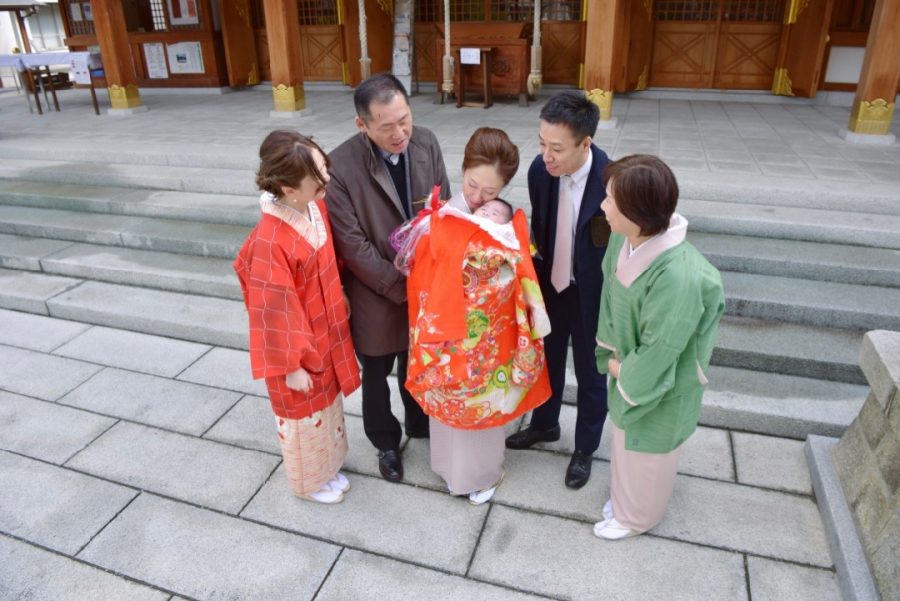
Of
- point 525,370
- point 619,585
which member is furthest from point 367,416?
point 619,585

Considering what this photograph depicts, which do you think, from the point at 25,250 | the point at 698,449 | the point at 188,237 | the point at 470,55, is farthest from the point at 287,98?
the point at 698,449

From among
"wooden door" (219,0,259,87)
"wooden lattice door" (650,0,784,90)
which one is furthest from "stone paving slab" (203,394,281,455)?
"wooden door" (219,0,259,87)

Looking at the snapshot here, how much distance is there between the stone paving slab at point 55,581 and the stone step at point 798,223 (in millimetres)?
4101

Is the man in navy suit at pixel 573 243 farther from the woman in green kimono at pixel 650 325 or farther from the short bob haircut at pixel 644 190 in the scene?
the short bob haircut at pixel 644 190

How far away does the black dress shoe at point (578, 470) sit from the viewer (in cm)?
282

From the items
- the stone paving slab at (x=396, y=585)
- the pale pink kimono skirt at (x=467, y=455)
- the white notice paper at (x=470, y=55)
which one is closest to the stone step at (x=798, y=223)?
the pale pink kimono skirt at (x=467, y=455)

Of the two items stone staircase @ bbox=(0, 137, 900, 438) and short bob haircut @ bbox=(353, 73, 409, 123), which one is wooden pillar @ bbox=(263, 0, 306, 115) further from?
short bob haircut @ bbox=(353, 73, 409, 123)

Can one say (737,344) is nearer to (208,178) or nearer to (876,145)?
Result: (876,145)

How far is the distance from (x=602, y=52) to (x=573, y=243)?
5.28 m

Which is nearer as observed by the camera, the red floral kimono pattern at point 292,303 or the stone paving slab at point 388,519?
the red floral kimono pattern at point 292,303

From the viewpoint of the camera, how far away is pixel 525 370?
8.22 ft

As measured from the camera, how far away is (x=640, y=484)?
2.45 meters

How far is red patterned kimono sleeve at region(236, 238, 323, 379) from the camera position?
2.26 meters

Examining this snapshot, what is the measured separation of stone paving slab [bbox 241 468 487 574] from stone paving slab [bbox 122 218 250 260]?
8.56ft
